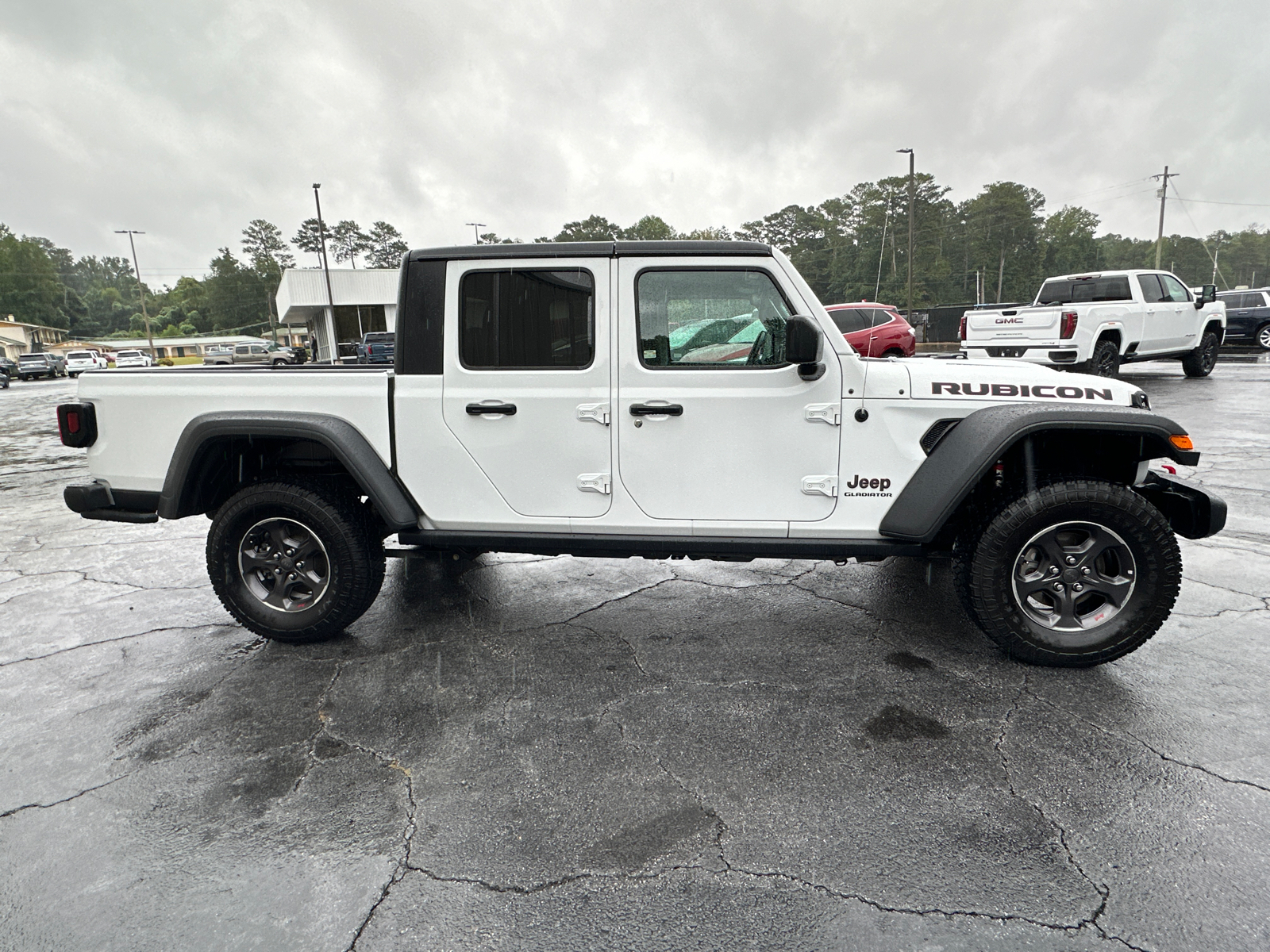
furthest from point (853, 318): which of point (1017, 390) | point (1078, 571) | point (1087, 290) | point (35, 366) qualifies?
point (35, 366)

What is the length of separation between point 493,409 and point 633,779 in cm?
173

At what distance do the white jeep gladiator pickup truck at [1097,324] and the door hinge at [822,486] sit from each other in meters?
10.3

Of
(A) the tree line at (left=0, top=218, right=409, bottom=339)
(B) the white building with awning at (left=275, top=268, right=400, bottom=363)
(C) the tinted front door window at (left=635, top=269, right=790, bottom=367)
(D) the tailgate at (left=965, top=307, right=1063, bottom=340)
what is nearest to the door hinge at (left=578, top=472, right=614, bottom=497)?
(C) the tinted front door window at (left=635, top=269, right=790, bottom=367)

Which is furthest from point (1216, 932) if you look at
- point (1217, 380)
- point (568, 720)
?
point (1217, 380)

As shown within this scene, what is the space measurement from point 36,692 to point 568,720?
249cm

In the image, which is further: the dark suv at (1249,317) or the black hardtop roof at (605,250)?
the dark suv at (1249,317)

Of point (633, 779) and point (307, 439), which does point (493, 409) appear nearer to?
point (307, 439)

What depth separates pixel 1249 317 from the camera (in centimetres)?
1972

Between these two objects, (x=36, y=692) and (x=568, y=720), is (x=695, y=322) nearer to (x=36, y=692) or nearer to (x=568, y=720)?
(x=568, y=720)

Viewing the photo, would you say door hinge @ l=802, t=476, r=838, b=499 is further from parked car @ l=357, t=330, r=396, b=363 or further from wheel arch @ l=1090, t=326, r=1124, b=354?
parked car @ l=357, t=330, r=396, b=363

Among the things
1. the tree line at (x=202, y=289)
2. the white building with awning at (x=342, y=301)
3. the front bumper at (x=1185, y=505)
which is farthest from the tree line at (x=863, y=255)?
the front bumper at (x=1185, y=505)

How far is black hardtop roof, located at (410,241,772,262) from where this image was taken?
3.20m

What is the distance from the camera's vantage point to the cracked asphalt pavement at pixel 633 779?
1.94 meters

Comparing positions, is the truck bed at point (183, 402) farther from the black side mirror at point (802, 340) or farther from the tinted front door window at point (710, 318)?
the black side mirror at point (802, 340)
